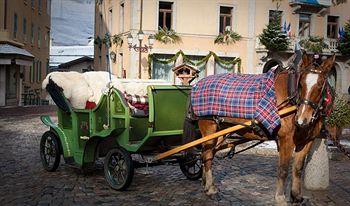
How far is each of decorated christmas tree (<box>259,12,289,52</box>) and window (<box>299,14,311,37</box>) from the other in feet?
10.1

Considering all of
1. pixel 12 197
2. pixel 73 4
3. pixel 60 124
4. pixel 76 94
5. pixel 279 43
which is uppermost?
pixel 73 4

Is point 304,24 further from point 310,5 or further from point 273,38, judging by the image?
point 273,38

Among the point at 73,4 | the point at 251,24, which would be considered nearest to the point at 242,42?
the point at 251,24

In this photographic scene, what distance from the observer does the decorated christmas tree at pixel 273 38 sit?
31234 millimetres

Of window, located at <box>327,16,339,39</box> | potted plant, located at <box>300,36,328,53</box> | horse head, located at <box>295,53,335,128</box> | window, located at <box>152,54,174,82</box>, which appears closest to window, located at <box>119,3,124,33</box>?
window, located at <box>152,54,174,82</box>

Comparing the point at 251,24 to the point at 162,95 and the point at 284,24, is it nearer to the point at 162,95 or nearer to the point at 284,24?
the point at 284,24

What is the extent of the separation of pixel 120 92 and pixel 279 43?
980 inches

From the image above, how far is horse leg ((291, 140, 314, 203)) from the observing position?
247 inches

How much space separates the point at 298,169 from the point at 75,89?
433cm

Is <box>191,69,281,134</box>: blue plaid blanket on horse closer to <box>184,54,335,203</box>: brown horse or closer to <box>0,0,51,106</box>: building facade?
<box>184,54,335,203</box>: brown horse

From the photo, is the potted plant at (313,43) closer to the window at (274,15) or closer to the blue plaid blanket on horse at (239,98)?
the window at (274,15)

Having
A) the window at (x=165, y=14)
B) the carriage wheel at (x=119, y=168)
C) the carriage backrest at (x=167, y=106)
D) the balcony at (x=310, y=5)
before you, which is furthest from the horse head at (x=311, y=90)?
the balcony at (x=310, y=5)

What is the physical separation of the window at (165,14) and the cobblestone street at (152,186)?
67.3 ft

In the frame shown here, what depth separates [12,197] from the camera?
7.07 metres
